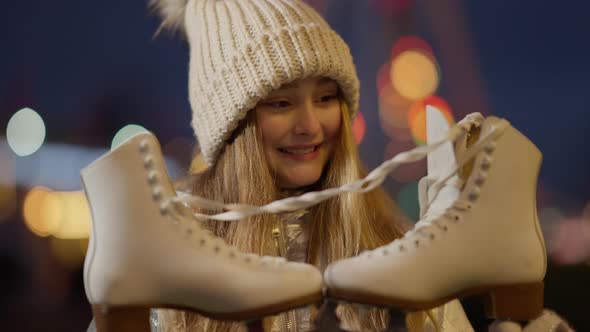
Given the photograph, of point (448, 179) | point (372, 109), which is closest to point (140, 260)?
point (448, 179)

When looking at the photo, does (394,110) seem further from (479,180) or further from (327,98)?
(479,180)

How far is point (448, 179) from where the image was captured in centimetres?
57

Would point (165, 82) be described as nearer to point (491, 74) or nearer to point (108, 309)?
point (491, 74)

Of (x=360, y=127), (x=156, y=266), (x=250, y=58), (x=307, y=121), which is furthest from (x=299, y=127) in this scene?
(x=360, y=127)

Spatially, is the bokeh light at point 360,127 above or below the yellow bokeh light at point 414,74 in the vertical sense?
below

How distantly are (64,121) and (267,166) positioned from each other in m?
1.02

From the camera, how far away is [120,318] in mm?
505

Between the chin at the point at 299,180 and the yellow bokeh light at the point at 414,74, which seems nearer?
the chin at the point at 299,180

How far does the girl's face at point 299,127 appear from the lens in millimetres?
802

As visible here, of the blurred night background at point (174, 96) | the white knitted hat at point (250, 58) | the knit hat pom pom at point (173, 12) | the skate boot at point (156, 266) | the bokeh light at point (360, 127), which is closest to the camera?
the skate boot at point (156, 266)

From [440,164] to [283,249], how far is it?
328mm

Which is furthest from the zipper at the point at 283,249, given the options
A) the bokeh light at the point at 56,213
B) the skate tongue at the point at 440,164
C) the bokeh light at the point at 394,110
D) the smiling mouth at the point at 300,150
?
the bokeh light at the point at 56,213

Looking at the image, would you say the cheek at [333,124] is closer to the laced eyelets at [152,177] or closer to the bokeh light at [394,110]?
the laced eyelets at [152,177]

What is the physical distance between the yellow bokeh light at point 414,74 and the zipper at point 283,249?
33.3 inches
